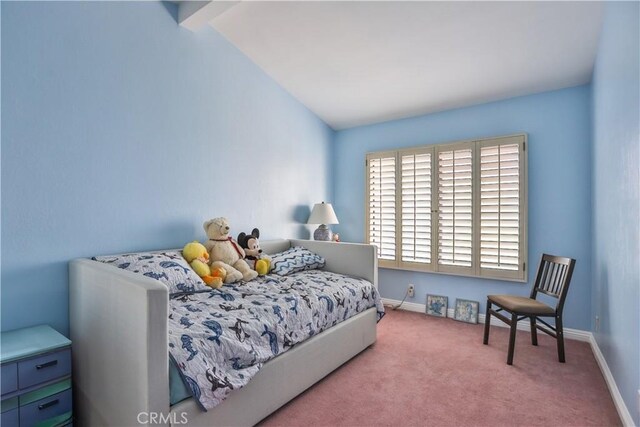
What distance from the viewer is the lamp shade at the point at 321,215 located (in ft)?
11.8

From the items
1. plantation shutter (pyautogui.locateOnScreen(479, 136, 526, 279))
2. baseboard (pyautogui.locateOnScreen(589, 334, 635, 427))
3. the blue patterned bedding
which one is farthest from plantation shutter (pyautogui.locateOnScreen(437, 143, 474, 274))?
the blue patterned bedding

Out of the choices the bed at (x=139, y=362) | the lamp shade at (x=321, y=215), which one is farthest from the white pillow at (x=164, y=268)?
the lamp shade at (x=321, y=215)

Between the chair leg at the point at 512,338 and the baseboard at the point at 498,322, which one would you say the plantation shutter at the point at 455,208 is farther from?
the chair leg at the point at 512,338

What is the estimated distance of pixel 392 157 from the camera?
3.70m

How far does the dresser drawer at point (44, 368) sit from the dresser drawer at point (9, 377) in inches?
0.6

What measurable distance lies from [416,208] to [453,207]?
1.25 feet

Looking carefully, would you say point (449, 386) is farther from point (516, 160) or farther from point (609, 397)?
point (516, 160)

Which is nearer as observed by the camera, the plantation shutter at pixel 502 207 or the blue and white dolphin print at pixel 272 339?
the blue and white dolphin print at pixel 272 339

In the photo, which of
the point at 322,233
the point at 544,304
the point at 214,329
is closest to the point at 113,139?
the point at 214,329

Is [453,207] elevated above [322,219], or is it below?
above

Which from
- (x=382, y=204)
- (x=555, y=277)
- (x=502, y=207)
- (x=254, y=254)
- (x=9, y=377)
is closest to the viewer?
(x=9, y=377)

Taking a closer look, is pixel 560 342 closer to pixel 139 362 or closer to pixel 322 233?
pixel 322 233

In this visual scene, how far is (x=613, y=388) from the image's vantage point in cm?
189

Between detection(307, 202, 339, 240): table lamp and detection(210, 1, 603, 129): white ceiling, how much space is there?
3.96ft
